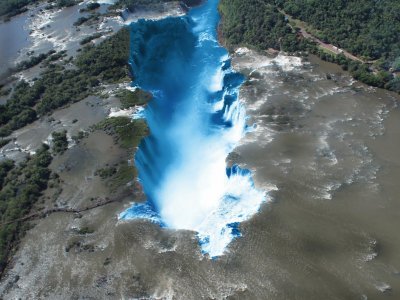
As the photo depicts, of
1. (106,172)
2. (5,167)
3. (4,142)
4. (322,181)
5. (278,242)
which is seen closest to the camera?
(278,242)

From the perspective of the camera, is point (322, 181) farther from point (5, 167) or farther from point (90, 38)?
point (90, 38)

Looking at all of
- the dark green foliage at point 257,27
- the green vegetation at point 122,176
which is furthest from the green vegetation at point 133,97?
the dark green foliage at point 257,27

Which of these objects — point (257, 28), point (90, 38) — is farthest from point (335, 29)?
point (90, 38)

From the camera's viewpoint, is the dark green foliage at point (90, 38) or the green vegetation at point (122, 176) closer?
the green vegetation at point (122, 176)

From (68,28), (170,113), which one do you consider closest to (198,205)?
(170,113)

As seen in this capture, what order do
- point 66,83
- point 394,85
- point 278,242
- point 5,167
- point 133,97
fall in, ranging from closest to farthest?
point 278,242
point 5,167
point 133,97
point 394,85
point 66,83

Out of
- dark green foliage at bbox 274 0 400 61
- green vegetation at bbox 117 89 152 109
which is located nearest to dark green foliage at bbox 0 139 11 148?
green vegetation at bbox 117 89 152 109

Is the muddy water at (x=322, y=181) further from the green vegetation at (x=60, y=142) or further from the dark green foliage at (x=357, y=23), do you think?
the green vegetation at (x=60, y=142)
